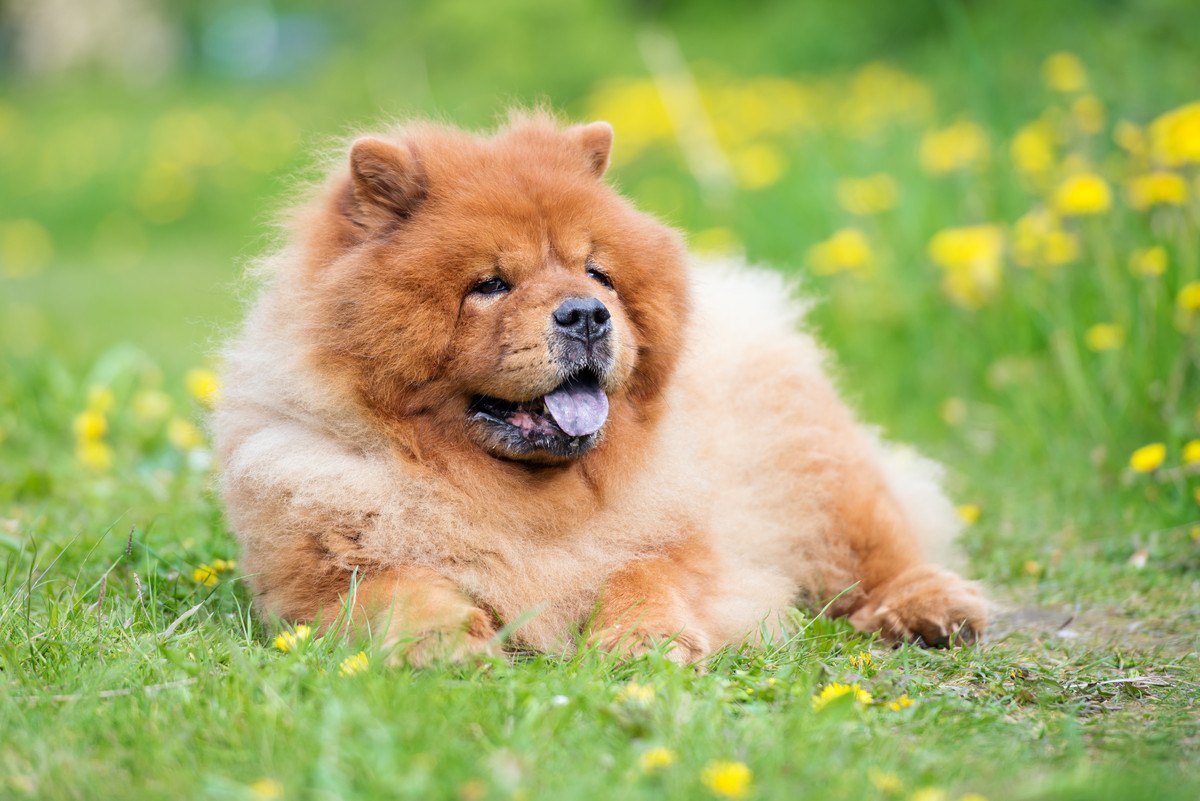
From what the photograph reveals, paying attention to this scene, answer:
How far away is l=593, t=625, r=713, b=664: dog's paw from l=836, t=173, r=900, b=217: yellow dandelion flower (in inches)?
159

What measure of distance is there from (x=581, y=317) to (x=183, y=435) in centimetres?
291

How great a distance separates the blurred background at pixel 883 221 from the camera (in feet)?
15.4

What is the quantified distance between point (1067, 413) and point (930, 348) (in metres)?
0.97

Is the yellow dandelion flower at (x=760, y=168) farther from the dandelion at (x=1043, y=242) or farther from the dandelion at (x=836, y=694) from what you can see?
the dandelion at (x=836, y=694)

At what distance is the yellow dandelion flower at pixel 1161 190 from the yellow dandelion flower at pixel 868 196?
5.02 feet

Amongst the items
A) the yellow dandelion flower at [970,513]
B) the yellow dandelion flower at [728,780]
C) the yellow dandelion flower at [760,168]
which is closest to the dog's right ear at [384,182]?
the yellow dandelion flower at [728,780]

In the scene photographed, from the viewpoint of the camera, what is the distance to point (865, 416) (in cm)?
581

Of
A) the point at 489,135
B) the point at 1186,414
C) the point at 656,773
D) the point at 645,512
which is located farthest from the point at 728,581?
the point at 1186,414

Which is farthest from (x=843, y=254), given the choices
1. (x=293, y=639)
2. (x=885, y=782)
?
(x=885, y=782)

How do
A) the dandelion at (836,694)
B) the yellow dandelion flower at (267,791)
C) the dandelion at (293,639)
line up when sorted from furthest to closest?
the dandelion at (293,639), the dandelion at (836,694), the yellow dandelion flower at (267,791)

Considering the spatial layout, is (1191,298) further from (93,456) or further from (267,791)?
(93,456)

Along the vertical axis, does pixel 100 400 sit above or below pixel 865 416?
above

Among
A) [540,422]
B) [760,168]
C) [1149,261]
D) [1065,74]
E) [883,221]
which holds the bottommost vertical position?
[540,422]

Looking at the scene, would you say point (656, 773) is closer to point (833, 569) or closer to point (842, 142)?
point (833, 569)
